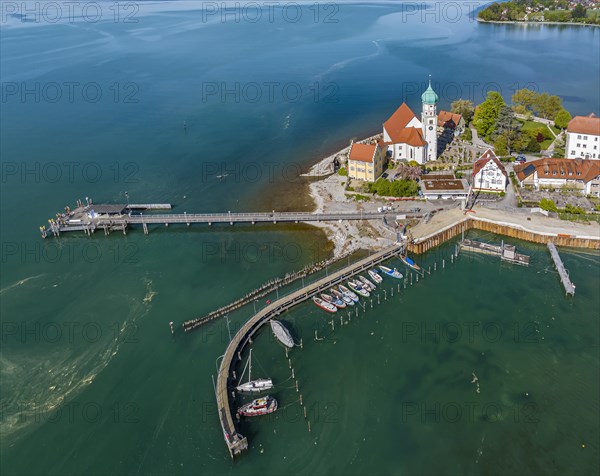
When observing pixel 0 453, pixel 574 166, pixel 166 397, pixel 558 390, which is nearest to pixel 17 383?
pixel 0 453

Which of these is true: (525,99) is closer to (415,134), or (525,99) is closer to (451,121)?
(451,121)

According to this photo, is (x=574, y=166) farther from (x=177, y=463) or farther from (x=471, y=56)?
(x=471, y=56)

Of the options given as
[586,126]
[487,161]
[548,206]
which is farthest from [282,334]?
[586,126]

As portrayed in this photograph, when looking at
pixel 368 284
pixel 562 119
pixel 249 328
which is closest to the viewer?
pixel 249 328

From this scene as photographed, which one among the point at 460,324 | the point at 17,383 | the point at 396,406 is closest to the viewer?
the point at 396,406

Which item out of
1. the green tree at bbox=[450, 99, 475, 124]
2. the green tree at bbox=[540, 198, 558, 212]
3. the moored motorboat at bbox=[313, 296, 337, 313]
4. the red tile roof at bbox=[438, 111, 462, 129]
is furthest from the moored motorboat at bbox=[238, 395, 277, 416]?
the green tree at bbox=[450, 99, 475, 124]

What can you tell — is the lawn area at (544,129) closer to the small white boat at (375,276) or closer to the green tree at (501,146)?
the green tree at (501,146)
